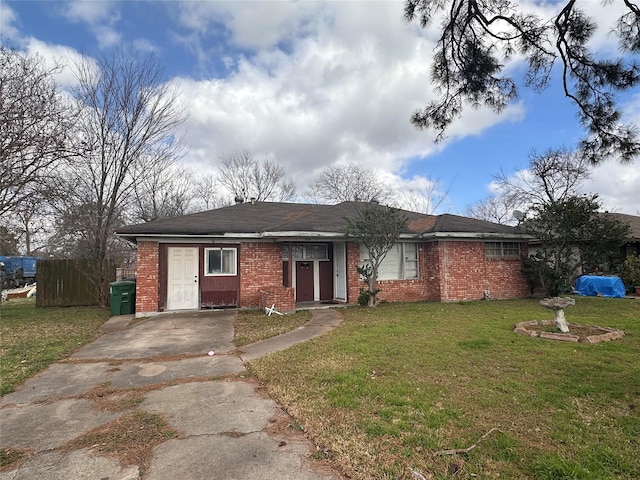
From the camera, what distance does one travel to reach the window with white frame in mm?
12820

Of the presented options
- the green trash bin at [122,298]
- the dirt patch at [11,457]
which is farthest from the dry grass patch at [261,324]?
the dirt patch at [11,457]

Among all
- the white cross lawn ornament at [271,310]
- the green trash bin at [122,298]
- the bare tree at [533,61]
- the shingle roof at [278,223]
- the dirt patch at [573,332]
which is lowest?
the dirt patch at [573,332]

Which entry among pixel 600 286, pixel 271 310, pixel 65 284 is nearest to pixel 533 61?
pixel 271 310

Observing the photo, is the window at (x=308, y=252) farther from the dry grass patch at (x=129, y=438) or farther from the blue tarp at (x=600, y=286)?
the blue tarp at (x=600, y=286)

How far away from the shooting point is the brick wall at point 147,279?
34.4 ft

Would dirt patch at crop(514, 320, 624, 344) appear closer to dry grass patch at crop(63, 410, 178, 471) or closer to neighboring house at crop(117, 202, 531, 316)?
neighboring house at crop(117, 202, 531, 316)

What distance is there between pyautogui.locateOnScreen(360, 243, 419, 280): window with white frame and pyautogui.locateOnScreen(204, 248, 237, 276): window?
14.6 feet

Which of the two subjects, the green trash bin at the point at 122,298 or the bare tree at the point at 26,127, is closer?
the bare tree at the point at 26,127

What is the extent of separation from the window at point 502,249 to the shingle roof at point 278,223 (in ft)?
1.72

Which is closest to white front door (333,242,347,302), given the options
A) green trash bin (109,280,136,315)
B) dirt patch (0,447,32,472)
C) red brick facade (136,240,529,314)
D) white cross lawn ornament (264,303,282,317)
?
red brick facade (136,240,529,314)

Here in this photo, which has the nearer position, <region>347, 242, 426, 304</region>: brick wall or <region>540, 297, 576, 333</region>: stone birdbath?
<region>540, 297, 576, 333</region>: stone birdbath

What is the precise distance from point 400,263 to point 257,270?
511 centimetres

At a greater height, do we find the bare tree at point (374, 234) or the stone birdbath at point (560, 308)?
the bare tree at point (374, 234)

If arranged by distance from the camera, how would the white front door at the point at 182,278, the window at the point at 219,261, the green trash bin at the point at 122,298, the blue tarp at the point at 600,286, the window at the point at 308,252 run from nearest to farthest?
1. the white front door at the point at 182,278
2. the green trash bin at the point at 122,298
3. the window at the point at 219,261
4. the window at the point at 308,252
5. the blue tarp at the point at 600,286
